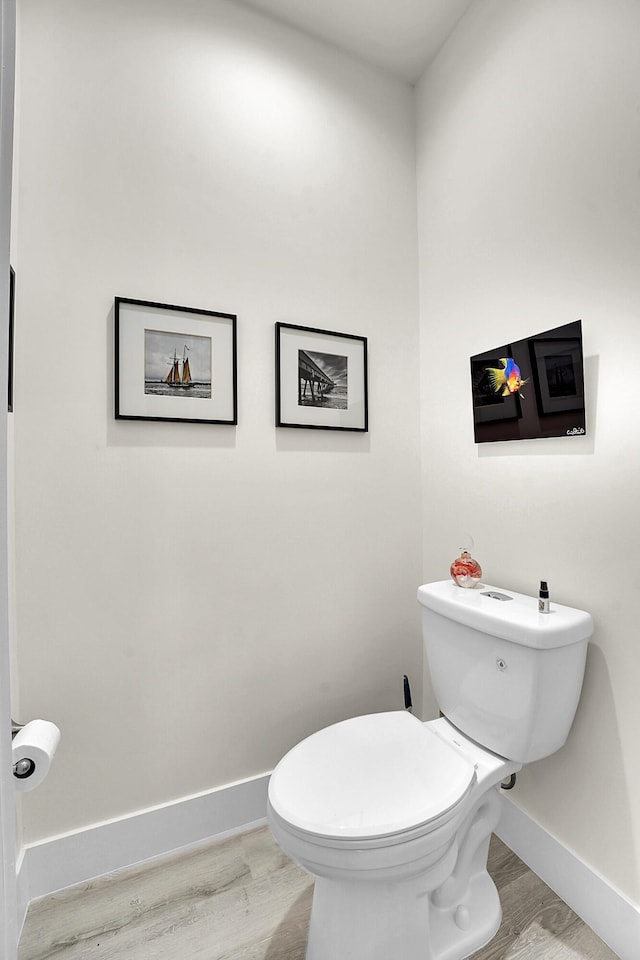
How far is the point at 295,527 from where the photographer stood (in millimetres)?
1623

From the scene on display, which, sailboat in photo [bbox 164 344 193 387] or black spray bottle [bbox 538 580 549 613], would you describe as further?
sailboat in photo [bbox 164 344 193 387]

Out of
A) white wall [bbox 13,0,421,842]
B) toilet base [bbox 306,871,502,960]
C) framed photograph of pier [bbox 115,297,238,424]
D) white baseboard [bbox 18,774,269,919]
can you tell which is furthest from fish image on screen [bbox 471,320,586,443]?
white baseboard [bbox 18,774,269,919]

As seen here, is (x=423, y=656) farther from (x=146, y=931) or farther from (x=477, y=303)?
(x=477, y=303)

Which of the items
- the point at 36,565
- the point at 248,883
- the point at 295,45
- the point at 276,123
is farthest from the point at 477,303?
the point at 248,883

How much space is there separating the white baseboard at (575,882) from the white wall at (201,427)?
0.54 meters

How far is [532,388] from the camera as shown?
137 centimetres

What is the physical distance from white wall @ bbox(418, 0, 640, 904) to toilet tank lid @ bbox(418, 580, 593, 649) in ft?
0.26

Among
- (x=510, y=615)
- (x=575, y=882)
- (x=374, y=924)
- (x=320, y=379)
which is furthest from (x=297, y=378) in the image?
(x=575, y=882)

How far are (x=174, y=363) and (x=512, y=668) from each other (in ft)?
4.13

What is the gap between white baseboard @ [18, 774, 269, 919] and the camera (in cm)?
128

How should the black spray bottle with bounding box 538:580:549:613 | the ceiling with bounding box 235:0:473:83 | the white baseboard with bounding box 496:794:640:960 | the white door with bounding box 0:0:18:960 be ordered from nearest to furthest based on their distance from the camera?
the white door with bounding box 0:0:18:960 → the white baseboard with bounding box 496:794:640:960 → the black spray bottle with bounding box 538:580:549:613 → the ceiling with bounding box 235:0:473:83

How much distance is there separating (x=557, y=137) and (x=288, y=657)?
1736mm

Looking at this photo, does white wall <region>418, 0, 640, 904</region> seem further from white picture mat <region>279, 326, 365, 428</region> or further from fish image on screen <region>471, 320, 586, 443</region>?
white picture mat <region>279, 326, 365, 428</region>

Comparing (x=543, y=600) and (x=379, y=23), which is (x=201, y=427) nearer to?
(x=543, y=600)
